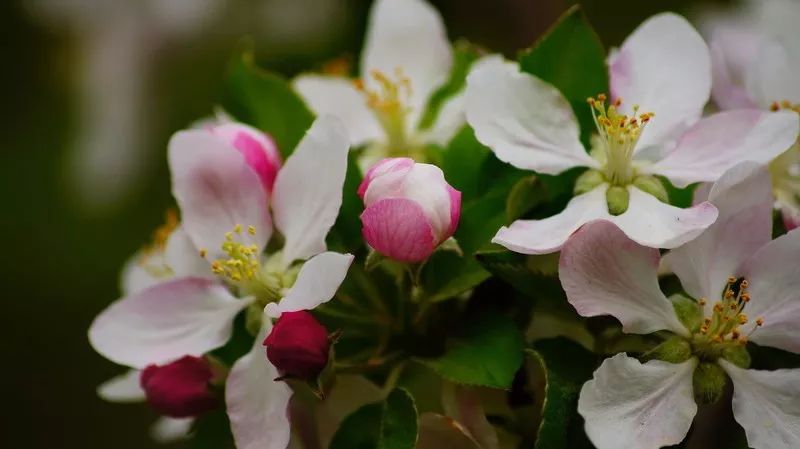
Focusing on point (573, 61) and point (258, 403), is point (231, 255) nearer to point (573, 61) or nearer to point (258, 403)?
point (258, 403)

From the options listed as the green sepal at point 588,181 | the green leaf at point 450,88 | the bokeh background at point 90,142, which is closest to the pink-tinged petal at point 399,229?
the green sepal at point 588,181

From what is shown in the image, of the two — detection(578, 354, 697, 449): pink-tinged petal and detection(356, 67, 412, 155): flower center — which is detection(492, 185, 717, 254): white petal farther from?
detection(356, 67, 412, 155): flower center

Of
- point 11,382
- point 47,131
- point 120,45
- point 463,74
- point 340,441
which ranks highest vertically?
point 463,74

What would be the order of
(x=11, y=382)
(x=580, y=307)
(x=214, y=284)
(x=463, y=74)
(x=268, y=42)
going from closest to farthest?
1. (x=580, y=307)
2. (x=214, y=284)
3. (x=463, y=74)
4. (x=268, y=42)
5. (x=11, y=382)

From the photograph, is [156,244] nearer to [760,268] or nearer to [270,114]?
[270,114]

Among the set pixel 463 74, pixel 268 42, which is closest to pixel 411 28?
pixel 463 74

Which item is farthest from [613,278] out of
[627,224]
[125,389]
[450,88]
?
[125,389]

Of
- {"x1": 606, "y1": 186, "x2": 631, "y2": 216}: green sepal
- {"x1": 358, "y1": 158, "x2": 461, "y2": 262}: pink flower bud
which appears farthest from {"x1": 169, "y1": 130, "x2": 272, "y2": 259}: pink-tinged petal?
{"x1": 606, "y1": 186, "x2": 631, "y2": 216}: green sepal
